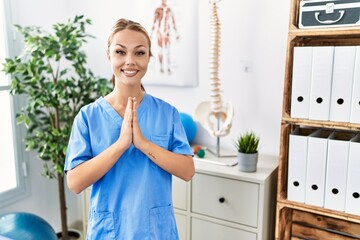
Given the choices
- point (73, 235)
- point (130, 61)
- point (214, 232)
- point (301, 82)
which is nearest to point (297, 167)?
point (301, 82)

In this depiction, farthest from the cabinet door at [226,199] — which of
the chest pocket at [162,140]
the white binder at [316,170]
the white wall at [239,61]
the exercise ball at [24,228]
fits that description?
the exercise ball at [24,228]

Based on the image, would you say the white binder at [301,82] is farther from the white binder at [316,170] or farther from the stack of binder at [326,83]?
the white binder at [316,170]

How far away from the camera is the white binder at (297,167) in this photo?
1.51 m

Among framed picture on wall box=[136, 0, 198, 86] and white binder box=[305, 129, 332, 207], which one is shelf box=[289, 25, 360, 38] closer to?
white binder box=[305, 129, 332, 207]

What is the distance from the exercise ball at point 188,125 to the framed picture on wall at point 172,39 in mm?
230

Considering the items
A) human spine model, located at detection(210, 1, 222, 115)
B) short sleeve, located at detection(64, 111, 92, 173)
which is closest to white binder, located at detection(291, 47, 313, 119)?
human spine model, located at detection(210, 1, 222, 115)

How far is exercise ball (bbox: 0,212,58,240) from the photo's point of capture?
5.50ft

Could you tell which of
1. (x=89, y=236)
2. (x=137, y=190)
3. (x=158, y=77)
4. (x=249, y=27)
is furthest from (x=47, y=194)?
(x=249, y=27)

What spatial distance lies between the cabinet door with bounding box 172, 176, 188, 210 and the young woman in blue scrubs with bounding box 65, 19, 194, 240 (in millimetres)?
562

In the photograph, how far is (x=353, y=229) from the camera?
1.54m

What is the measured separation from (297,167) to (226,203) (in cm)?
40

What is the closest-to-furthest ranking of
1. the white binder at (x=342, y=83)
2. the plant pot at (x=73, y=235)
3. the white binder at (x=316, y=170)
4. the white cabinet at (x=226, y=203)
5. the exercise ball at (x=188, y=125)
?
1. the white binder at (x=342, y=83)
2. the white binder at (x=316, y=170)
3. the white cabinet at (x=226, y=203)
4. the exercise ball at (x=188, y=125)
5. the plant pot at (x=73, y=235)

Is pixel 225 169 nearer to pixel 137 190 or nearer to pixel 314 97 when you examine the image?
pixel 314 97

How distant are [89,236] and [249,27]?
1.39 m
